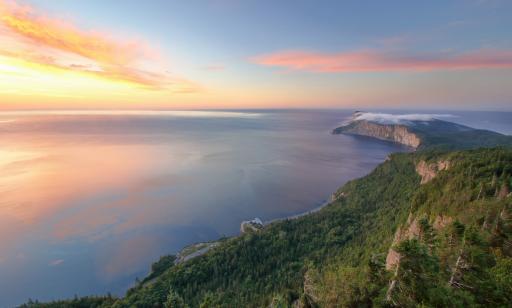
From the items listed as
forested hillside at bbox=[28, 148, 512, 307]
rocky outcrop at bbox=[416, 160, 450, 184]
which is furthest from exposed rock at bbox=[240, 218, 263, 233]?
rocky outcrop at bbox=[416, 160, 450, 184]

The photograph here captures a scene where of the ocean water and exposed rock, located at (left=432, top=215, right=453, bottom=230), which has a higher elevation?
exposed rock, located at (left=432, top=215, right=453, bottom=230)

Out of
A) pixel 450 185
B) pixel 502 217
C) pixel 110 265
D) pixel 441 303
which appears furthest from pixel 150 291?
pixel 450 185

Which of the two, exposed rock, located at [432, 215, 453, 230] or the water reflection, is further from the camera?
the water reflection

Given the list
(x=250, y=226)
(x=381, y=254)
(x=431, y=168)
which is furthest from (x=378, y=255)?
(x=431, y=168)

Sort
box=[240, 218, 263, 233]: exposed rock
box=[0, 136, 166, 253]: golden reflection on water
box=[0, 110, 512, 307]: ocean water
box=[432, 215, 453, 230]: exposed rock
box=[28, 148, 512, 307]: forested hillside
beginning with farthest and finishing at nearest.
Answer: box=[0, 136, 166, 253]: golden reflection on water < box=[240, 218, 263, 233]: exposed rock < box=[0, 110, 512, 307]: ocean water < box=[432, 215, 453, 230]: exposed rock < box=[28, 148, 512, 307]: forested hillside

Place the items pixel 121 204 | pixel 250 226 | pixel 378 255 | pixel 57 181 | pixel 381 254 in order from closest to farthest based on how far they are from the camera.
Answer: pixel 381 254
pixel 378 255
pixel 250 226
pixel 121 204
pixel 57 181

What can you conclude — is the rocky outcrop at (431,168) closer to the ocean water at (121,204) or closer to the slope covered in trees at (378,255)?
the slope covered in trees at (378,255)

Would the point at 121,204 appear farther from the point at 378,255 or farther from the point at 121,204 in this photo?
the point at 378,255

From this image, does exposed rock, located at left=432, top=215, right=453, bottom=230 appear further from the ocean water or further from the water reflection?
the water reflection
